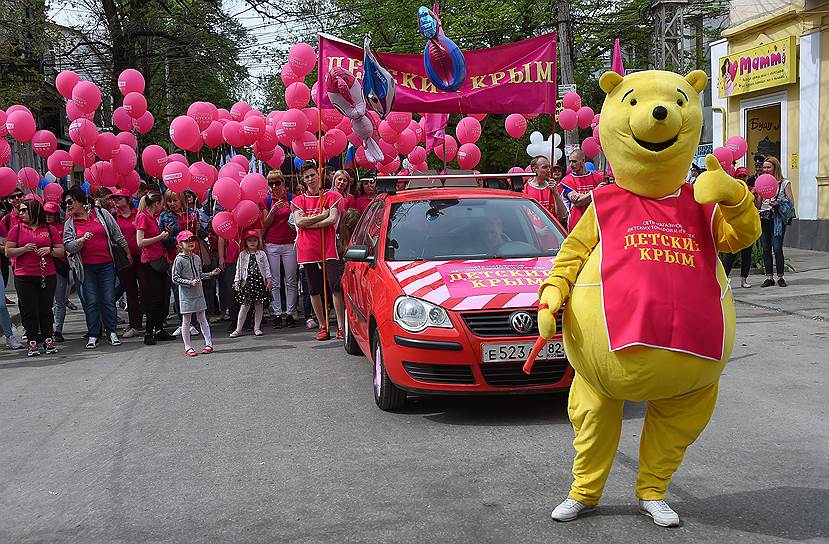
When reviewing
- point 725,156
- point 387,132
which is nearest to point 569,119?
point 725,156

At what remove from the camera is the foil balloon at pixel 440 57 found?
408 inches

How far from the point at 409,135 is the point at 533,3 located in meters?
17.9

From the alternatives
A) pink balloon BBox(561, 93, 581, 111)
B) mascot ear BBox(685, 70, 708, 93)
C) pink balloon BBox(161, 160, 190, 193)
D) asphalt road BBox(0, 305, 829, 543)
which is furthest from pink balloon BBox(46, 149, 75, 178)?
mascot ear BBox(685, 70, 708, 93)

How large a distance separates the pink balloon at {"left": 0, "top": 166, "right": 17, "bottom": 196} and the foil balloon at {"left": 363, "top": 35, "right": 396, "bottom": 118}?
5442 mm

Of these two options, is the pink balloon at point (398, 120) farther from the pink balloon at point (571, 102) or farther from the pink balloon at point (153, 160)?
the pink balloon at point (153, 160)

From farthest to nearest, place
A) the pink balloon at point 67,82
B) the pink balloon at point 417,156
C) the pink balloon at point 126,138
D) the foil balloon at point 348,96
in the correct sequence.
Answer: the pink balloon at point 417,156
the pink balloon at point 126,138
the pink balloon at point 67,82
the foil balloon at point 348,96

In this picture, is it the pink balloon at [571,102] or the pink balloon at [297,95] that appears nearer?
the pink balloon at [297,95]

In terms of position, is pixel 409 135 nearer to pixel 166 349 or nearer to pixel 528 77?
pixel 528 77

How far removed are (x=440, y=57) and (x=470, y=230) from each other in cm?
404

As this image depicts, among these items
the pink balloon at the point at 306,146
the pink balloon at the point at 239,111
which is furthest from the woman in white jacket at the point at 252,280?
the pink balloon at the point at 239,111

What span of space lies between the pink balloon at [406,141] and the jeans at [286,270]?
369cm

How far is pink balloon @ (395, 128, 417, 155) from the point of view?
14.5 meters

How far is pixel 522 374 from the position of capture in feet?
19.8

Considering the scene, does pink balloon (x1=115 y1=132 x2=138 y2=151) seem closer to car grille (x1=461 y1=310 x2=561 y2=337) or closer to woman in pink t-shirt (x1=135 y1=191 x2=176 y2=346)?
woman in pink t-shirt (x1=135 y1=191 x2=176 y2=346)
